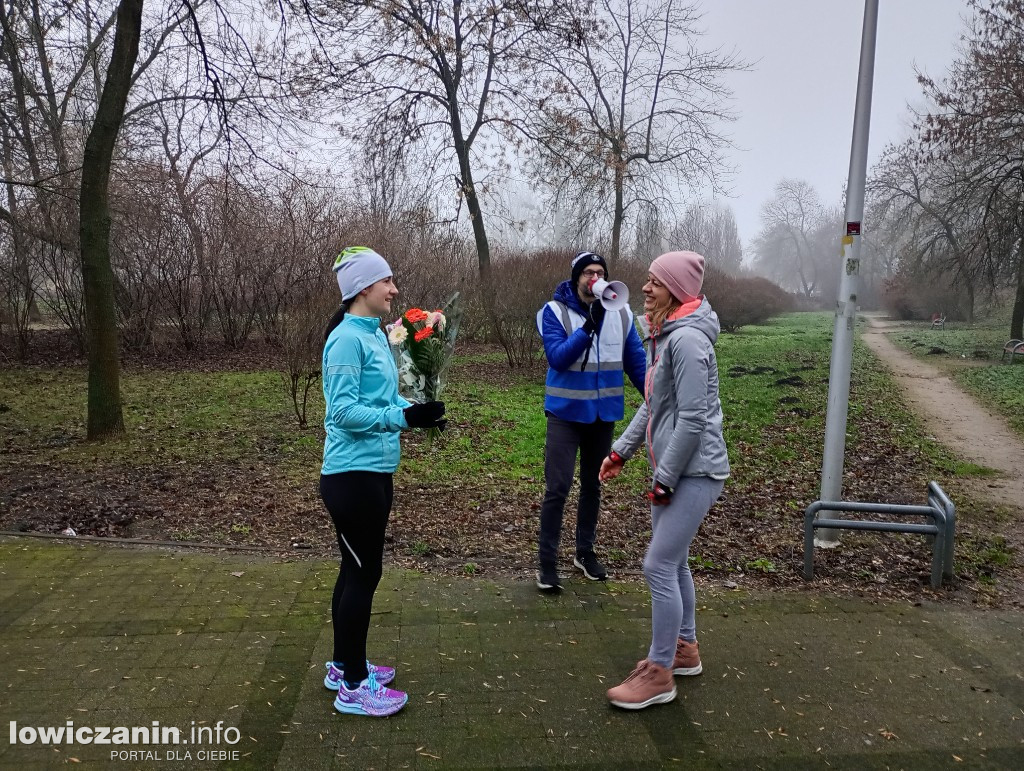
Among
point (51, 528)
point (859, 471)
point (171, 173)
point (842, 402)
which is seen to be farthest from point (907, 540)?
point (171, 173)

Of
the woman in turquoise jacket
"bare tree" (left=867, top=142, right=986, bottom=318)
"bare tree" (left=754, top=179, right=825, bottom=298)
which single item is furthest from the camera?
"bare tree" (left=754, top=179, right=825, bottom=298)

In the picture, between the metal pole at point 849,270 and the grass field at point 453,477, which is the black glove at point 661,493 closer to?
the grass field at point 453,477

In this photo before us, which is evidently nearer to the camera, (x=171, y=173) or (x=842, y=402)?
(x=842, y=402)

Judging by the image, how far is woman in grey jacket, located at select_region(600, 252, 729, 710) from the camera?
9.64 ft

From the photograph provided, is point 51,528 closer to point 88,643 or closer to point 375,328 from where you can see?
point 88,643

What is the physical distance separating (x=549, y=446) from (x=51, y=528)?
4.03m

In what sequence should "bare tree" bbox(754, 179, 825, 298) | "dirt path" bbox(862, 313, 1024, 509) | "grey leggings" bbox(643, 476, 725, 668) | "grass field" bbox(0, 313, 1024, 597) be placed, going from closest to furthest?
"grey leggings" bbox(643, 476, 725, 668), "grass field" bbox(0, 313, 1024, 597), "dirt path" bbox(862, 313, 1024, 509), "bare tree" bbox(754, 179, 825, 298)

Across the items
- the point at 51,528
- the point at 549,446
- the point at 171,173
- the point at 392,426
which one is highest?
the point at 171,173

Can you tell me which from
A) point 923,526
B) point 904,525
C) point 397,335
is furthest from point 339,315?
point 923,526

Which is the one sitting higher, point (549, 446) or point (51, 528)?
point (549, 446)

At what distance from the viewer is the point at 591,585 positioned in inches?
176

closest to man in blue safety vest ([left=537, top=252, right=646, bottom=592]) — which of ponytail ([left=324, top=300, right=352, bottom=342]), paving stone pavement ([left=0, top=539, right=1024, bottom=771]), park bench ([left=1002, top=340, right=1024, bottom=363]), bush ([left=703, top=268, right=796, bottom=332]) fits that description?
paving stone pavement ([left=0, top=539, right=1024, bottom=771])

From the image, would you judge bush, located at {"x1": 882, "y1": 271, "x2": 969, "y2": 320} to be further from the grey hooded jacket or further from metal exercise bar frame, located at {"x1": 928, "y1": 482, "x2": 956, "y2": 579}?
the grey hooded jacket

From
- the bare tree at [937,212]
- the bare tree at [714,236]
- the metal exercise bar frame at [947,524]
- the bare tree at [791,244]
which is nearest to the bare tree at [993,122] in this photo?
the bare tree at [937,212]
